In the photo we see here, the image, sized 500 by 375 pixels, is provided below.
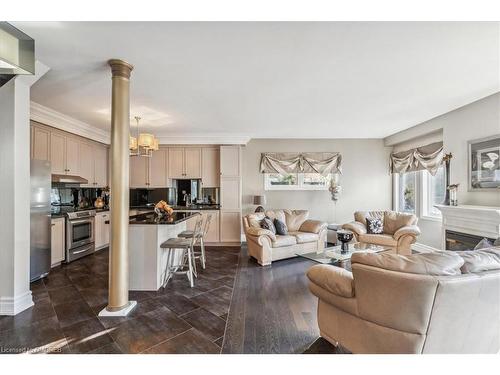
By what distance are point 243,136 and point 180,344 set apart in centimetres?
435

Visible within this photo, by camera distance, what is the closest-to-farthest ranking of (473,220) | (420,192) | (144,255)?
(144,255) < (473,220) < (420,192)

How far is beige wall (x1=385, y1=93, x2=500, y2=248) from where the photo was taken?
3164 millimetres

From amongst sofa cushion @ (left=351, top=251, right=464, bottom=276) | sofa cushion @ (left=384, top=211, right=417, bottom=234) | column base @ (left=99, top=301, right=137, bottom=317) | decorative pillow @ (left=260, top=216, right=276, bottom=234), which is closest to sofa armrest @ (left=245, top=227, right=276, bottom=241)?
decorative pillow @ (left=260, top=216, right=276, bottom=234)

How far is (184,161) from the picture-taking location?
222 inches

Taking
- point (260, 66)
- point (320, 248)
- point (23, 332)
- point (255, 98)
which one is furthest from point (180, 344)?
point (320, 248)

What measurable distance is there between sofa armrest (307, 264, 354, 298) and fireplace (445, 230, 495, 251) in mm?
2754

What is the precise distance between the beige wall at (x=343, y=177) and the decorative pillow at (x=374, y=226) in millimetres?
1290

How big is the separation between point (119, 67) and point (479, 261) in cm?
326

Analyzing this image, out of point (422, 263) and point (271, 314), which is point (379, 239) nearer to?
point (271, 314)

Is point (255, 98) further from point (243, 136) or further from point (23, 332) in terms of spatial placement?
point (23, 332)

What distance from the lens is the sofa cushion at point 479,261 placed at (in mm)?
1386

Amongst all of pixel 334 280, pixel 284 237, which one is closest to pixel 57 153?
pixel 284 237

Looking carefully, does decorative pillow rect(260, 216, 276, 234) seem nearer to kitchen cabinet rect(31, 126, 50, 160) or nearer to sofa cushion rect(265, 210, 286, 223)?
sofa cushion rect(265, 210, 286, 223)
